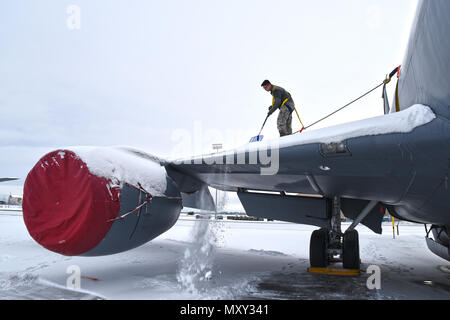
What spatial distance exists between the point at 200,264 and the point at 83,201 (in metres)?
2.31

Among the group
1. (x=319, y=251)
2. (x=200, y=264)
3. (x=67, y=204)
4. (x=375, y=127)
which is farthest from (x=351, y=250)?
(x=67, y=204)

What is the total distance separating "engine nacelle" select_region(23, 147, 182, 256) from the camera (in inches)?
117

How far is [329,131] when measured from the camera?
3.17 meters

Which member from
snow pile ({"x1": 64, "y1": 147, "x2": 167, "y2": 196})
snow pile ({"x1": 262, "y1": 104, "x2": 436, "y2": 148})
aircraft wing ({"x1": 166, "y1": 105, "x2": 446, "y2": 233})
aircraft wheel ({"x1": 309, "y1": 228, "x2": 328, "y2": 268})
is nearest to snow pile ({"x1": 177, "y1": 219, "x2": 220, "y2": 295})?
aircraft wing ({"x1": 166, "y1": 105, "x2": 446, "y2": 233})

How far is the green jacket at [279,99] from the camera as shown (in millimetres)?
5508

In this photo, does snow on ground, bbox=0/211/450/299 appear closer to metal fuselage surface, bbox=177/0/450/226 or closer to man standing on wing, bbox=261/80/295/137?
metal fuselage surface, bbox=177/0/450/226

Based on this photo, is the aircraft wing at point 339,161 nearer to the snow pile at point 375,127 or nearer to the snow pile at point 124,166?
the snow pile at point 375,127

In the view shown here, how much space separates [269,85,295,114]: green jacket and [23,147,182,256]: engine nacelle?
2878 millimetres

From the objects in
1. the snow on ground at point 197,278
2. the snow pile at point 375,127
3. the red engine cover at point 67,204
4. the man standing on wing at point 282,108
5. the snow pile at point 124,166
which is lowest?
the snow on ground at point 197,278

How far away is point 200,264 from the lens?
476 centimetres

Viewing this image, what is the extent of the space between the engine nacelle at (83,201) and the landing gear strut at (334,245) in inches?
99.3

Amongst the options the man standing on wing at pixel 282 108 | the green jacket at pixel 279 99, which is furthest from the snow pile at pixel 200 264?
the green jacket at pixel 279 99

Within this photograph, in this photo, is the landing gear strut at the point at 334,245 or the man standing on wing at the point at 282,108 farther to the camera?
the man standing on wing at the point at 282,108
